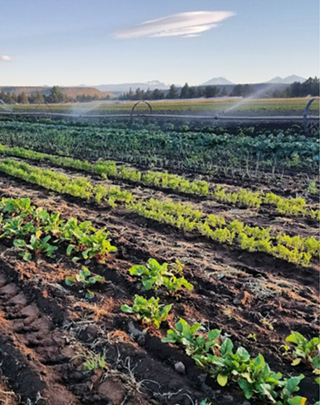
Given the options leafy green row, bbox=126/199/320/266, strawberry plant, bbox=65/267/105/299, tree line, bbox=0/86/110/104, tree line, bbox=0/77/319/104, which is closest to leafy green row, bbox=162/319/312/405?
strawberry plant, bbox=65/267/105/299

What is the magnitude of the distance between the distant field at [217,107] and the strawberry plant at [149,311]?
20308 millimetres

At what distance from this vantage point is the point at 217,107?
86.2ft

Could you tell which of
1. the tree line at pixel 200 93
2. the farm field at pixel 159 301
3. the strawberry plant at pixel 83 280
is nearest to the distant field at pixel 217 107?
the tree line at pixel 200 93

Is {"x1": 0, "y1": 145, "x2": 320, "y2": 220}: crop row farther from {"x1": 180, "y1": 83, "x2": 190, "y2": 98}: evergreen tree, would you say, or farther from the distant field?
{"x1": 180, "y1": 83, "x2": 190, "y2": 98}: evergreen tree

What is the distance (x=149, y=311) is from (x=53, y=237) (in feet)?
7.27

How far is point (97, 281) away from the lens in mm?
3752

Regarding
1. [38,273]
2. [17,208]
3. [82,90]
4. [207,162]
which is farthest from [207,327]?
[82,90]

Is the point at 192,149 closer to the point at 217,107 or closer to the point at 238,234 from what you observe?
the point at 238,234

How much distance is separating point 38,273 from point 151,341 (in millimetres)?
1574

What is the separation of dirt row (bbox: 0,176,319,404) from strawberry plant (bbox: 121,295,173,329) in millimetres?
138

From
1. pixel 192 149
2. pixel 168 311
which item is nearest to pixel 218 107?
pixel 192 149

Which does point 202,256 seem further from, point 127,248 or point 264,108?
point 264,108

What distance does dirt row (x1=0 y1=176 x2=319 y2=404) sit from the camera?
3.06 m

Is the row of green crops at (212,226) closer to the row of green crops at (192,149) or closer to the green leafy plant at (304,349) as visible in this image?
the green leafy plant at (304,349)
